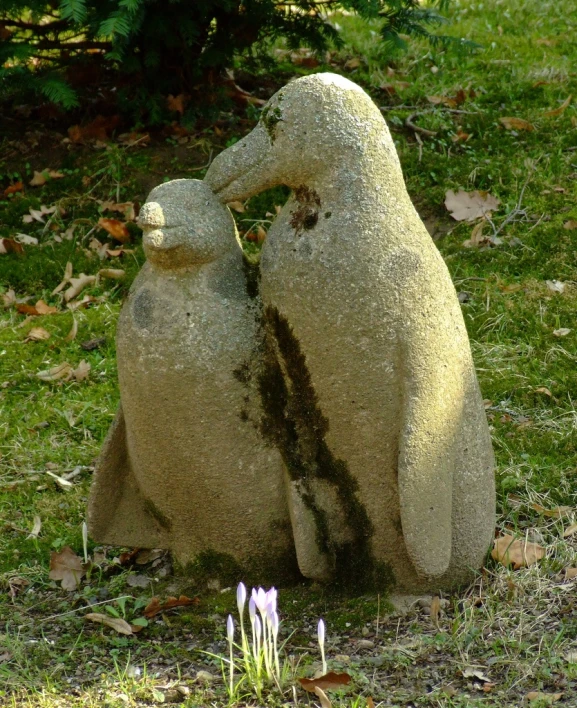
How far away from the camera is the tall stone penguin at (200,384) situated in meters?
2.96

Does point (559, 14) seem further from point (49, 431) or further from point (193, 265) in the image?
point (193, 265)

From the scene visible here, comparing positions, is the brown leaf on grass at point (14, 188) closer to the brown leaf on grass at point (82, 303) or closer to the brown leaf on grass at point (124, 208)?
the brown leaf on grass at point (124, 208)

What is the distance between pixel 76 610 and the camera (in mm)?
3334

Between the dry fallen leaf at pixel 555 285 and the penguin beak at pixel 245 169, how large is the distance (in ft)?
8.40

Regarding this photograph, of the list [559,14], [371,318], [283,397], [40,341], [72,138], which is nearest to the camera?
[371,318]

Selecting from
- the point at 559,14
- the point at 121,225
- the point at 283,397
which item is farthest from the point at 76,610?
the point at 559,14

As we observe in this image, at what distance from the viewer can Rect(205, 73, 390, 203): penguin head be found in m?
2.85

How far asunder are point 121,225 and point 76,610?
113 inches

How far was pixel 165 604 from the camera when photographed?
324 cm

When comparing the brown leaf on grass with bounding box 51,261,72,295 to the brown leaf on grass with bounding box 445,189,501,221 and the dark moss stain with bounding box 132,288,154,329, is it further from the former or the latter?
the dark moss stain with bounding box 132,288,154,329

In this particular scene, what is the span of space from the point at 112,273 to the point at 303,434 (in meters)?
2.77

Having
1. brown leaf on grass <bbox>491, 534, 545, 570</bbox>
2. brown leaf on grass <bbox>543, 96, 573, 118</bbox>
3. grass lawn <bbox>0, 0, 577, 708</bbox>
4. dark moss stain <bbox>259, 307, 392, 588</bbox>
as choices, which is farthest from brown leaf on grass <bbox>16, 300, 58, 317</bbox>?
brown leaf on grass <bbox>543, 96, 573, 118</bbox>

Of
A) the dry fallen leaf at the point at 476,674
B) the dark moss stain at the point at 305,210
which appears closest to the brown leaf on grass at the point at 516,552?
the dry fallen leaf at the point at 476,674

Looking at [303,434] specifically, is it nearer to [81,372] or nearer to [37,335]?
[81,372]
